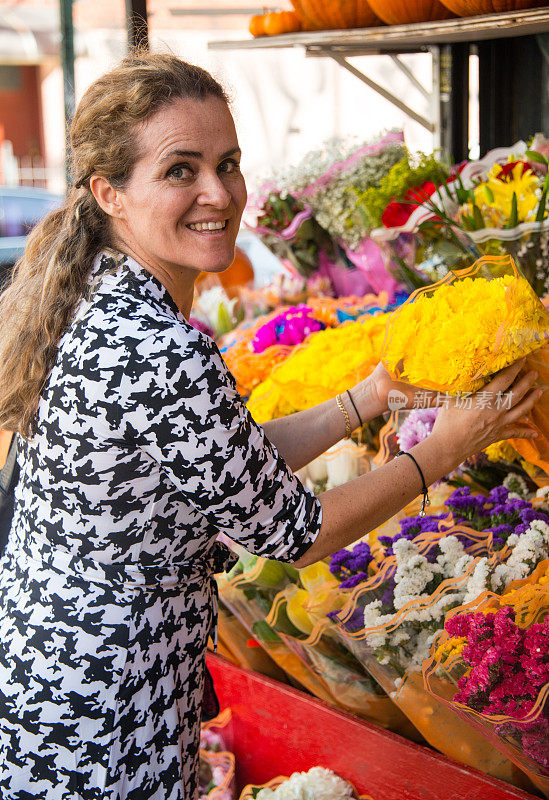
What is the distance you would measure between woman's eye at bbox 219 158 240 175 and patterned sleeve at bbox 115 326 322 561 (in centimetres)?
33

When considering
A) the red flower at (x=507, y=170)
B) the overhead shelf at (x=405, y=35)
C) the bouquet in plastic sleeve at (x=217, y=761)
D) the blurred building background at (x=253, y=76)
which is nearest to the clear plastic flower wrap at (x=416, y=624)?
the bouquet in plastic sleeve at (x=217, y=761)

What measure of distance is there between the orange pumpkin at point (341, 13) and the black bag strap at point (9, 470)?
70.1 inches

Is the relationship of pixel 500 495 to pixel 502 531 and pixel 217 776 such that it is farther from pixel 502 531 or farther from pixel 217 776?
pixel 217 776

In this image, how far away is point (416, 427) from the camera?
1.76m

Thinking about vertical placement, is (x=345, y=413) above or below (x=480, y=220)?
below

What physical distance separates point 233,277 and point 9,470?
83.0 inches


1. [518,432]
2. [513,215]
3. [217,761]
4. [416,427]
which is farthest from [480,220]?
[217,761]

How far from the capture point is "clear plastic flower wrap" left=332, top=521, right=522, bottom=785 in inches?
58.0

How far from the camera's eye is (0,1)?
348 inches

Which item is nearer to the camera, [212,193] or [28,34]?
[212,193]

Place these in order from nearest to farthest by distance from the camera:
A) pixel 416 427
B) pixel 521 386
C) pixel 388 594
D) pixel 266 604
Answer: pixel 521 386 → pixel 388 594 → pixel 416 427 → pixel 266 604

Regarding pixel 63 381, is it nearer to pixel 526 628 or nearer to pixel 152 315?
pixel 152 315

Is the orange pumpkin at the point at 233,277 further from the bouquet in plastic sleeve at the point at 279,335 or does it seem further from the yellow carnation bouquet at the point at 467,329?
the yellow carnation bouquet at the point at 467,329

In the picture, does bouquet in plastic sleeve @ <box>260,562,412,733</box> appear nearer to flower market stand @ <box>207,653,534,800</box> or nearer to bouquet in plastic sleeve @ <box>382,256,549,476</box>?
flower market stand @ <box>207,653,534,800</box>
